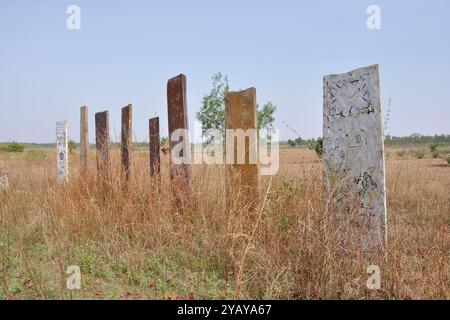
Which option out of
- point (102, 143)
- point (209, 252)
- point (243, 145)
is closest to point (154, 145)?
point (102, 143)

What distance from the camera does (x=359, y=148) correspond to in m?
3.58

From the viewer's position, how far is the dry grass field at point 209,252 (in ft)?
9.32

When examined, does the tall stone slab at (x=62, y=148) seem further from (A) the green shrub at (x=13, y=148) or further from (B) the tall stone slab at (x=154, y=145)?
(A) the green shrub at (x=13, y=148)

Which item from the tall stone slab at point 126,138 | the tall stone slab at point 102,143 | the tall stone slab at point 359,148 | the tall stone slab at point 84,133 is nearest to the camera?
the tall stone slab at point 359,148

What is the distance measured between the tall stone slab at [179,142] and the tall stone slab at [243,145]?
63 centimetres

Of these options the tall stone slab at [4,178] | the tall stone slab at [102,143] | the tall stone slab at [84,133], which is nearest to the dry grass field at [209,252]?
the tall stone slab at [102,143]

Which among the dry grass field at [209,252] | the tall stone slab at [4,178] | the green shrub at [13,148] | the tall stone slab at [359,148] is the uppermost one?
the green shrub at [13,148]

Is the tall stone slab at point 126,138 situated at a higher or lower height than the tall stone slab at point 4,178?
higher

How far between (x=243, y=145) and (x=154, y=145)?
1.79 m

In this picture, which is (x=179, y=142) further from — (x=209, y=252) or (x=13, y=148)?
(x=13, y=148)

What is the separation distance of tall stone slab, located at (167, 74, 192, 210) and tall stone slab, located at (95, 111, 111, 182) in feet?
3.89

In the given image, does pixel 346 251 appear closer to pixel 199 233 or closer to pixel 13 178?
pixel 199 233

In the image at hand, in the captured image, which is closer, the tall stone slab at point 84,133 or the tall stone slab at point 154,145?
the tall stone slab at point 154,145

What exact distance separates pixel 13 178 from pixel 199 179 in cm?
572
